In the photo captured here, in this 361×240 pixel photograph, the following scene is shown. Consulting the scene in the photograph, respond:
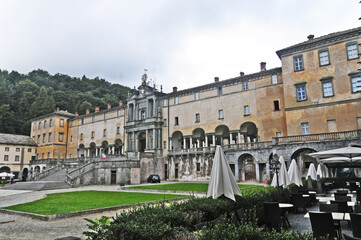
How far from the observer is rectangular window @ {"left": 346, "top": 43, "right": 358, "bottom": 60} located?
27.9 metres

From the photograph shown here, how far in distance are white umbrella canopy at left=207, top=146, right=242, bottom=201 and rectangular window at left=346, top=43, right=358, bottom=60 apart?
27.0 m

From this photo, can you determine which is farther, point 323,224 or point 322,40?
point 322,40

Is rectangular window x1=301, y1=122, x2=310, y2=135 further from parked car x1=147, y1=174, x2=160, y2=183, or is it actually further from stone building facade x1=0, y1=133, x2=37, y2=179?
stone building facade x1=0, y1=133, x2=37, y2=179

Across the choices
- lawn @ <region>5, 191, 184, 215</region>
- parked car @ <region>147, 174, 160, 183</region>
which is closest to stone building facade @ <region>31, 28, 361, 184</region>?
parked car @ <region>147, 174, 160, 183</region>

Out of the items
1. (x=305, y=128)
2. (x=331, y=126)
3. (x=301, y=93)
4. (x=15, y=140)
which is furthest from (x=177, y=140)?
(x=15, y=140)

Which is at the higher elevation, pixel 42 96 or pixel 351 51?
pixel 42 96

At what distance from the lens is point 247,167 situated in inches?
1368

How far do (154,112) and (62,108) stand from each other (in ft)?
151

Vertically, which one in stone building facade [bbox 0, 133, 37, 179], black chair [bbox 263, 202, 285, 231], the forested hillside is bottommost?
black chair [bbox 263, 202, 285, 231]

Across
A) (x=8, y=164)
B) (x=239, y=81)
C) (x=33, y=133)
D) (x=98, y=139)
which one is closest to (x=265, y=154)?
(x=239, y=81)

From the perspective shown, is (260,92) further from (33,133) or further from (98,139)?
(33,133)

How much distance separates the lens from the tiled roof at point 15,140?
56.5 m

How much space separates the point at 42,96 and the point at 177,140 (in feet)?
158

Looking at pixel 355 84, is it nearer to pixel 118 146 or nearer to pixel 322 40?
pixel 322 40
